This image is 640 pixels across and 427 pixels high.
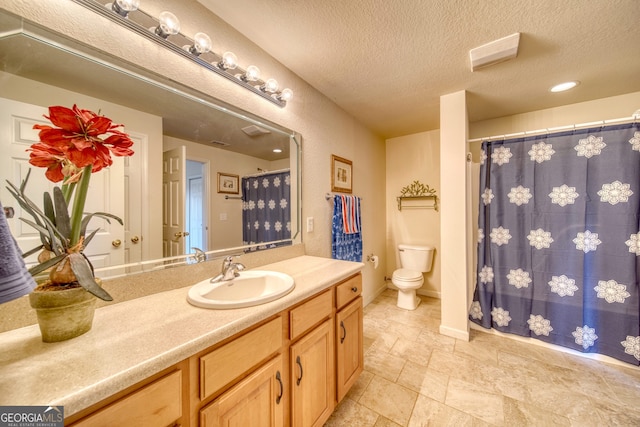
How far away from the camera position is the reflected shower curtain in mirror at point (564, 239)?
5.36 feet

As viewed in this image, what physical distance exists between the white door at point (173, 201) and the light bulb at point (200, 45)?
453mm

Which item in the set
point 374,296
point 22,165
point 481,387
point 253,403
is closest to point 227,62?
point 22,165

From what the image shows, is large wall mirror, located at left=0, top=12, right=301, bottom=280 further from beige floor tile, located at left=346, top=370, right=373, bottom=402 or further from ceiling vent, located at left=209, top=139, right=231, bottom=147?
beige floor tile, located at left=346, top=370, right=373, bottom=402

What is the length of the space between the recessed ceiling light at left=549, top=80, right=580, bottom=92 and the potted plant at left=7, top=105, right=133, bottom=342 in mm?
2901

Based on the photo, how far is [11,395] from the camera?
44cm

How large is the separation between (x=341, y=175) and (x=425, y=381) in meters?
1.76

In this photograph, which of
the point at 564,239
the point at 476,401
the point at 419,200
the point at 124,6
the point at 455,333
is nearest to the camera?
the point at 124,6

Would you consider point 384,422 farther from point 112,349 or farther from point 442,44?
point 442,44

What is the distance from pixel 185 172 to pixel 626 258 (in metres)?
2.98

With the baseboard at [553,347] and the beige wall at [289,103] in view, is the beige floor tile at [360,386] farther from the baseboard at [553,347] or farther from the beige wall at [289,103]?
the baseboard at [553,347]

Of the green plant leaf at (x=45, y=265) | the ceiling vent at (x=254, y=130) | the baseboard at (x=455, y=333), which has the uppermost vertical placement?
the ceiling vent at (x=254, y=130)

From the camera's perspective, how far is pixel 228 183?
137cm

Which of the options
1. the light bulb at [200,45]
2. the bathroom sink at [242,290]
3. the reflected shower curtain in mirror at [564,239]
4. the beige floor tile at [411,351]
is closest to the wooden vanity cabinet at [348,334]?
the bathroom sink at [242,290]

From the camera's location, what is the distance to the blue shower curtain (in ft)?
6.77
